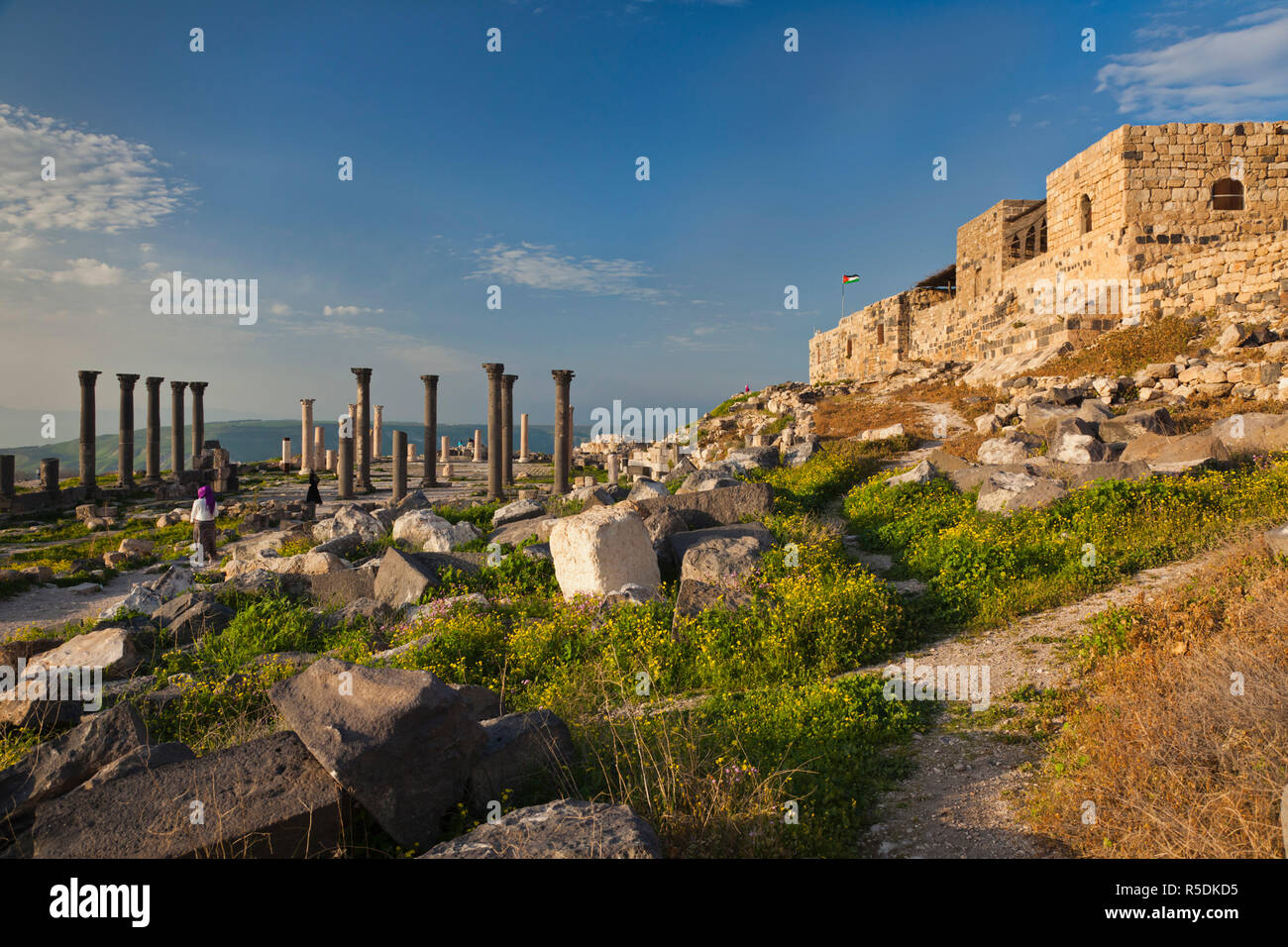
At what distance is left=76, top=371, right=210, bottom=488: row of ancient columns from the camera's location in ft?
104

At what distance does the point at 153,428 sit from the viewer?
3734 centimetres

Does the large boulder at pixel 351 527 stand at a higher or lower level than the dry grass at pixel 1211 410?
lower

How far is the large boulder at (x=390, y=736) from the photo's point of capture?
165 inches

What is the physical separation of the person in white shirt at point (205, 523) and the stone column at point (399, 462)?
11109mm

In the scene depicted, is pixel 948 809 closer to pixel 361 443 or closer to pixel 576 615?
pixel 576 615

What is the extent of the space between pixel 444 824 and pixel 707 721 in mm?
2309

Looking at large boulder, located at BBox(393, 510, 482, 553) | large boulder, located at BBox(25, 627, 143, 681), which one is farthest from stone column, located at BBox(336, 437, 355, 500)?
large boulder, located at BBox(25, 627, 143, 681)

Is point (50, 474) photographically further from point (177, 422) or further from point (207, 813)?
point (207, 813)

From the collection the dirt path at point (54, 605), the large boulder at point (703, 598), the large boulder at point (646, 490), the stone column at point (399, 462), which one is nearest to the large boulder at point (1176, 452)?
the large boulder at point (703, 598)

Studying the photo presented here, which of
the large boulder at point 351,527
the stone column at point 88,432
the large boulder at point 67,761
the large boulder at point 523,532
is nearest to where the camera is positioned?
the large boulder at point 67,761

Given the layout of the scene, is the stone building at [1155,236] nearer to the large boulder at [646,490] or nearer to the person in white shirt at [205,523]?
the large boulder at [646,490]

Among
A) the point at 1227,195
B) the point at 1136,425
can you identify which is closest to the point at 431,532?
the point at 1136,425

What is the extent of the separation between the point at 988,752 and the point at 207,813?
5162 mm
